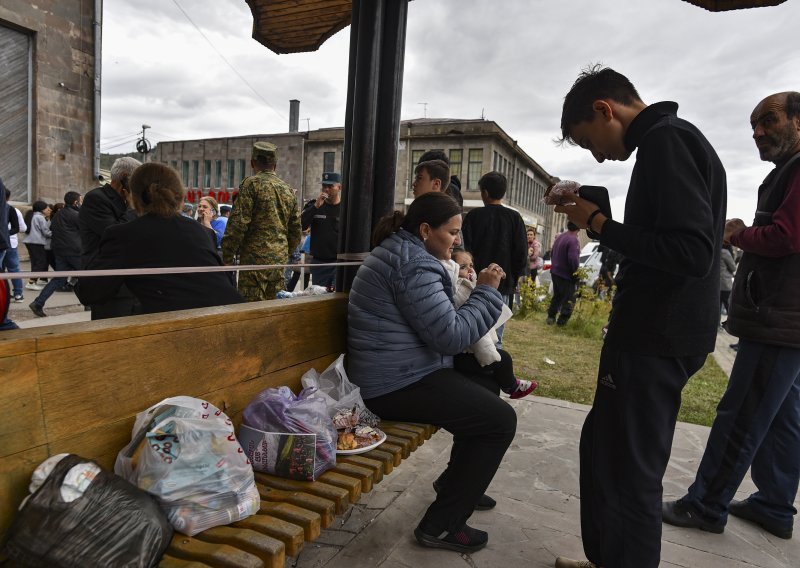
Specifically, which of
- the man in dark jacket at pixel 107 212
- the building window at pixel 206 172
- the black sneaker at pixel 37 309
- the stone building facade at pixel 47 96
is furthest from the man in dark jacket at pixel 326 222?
the building window at pixel 206 172

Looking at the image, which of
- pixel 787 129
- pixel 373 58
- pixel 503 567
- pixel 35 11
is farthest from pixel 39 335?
pixel 35 11

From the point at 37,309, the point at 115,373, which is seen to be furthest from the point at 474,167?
the point at 115,373

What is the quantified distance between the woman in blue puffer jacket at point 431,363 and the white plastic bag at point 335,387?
0.06m

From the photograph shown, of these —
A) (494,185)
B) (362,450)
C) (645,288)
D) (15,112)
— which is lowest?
(362,450)

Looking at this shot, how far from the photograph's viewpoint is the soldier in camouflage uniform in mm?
4328

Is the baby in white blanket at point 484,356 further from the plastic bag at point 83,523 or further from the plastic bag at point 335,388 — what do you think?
the plastic bag at point 83,523

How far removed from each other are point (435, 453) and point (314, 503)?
1832 mm

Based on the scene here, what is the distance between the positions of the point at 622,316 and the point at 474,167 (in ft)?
104

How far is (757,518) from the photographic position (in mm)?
2734

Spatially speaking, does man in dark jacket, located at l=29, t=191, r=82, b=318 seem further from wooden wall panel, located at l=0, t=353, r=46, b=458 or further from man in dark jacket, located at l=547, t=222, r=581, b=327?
wooden wall panel, located at l=0, t=353, r=46, b=458

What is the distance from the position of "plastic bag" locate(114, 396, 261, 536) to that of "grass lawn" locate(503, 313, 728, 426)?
3.86m

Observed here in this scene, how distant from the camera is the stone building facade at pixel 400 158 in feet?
104

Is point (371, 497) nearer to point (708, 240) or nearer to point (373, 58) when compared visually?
point (708, 240)

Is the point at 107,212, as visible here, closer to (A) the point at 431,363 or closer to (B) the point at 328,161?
(A) the point at 431,363
